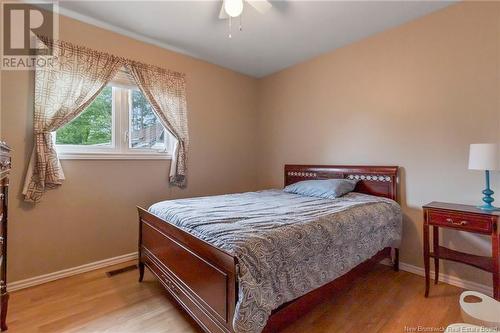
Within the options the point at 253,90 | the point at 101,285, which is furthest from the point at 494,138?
the point at 101,285

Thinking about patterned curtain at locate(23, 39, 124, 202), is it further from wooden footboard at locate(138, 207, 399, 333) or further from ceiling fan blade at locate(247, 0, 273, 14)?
A: ceiling fan blade at locate(247, 0, 273, 14)

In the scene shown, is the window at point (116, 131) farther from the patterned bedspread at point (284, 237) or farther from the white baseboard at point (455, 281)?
the white baseboard at point (455, 281)

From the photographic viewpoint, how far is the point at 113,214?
277 centimetres

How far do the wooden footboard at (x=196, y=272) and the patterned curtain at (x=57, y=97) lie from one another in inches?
40.9

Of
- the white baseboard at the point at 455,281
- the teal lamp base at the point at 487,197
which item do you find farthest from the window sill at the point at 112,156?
the teal lamp base at the point at 487,197

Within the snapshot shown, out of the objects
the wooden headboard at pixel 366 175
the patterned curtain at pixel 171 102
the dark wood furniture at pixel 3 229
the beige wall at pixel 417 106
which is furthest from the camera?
the patterned curtain at pixel 171 102

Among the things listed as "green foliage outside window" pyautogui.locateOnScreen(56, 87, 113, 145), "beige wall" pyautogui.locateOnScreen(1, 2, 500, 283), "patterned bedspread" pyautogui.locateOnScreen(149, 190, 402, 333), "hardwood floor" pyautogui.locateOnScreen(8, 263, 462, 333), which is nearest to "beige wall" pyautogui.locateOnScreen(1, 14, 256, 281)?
"beige wall" pyautogui.locateOnScreen(1, 2, 500, 283)

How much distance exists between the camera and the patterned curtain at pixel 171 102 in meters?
2.89

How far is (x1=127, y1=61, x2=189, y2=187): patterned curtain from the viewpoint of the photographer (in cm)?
289

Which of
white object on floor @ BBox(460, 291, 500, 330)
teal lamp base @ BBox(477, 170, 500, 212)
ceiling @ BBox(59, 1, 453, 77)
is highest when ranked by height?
ceiling @ BBox(59, 1, 453, 77)

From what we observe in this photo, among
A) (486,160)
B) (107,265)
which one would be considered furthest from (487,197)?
(107,265)

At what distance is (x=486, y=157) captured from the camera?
74.2 inches

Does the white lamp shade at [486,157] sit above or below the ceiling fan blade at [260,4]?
below

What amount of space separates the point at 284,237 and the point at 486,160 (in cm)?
171
